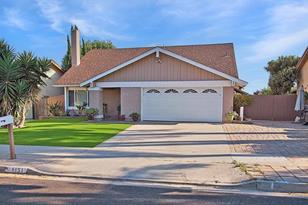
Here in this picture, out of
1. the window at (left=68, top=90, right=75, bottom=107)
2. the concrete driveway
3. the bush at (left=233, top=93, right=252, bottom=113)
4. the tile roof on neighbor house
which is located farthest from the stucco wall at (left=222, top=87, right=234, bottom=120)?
the window at (left=68, top=90, right=75, bottom=107)

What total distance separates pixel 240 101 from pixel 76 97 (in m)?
13.0

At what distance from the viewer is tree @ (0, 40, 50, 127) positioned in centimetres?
1335

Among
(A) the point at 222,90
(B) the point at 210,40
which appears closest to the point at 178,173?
(A) the point at 222,90

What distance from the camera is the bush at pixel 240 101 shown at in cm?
2074

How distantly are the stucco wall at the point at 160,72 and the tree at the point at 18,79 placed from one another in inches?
194

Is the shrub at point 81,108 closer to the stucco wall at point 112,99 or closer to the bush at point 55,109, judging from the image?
the bush at point 55,109

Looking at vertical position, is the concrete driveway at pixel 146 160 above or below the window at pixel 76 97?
below

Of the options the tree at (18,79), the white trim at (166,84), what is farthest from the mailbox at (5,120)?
the white trim at (166,84)

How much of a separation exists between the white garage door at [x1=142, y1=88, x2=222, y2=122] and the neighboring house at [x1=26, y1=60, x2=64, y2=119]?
25.7ft

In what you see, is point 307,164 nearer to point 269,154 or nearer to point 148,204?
point 269,154

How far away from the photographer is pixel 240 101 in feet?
68.1

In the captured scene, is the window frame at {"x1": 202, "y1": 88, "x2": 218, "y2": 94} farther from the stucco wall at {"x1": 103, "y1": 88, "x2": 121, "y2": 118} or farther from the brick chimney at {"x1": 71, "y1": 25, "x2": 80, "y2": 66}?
the brick chimney at {"x1": 71, "y1": 25, "x2": 80, "y2": 66}

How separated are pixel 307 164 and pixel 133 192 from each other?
15.4 feet

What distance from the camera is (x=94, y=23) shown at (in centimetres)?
2220
